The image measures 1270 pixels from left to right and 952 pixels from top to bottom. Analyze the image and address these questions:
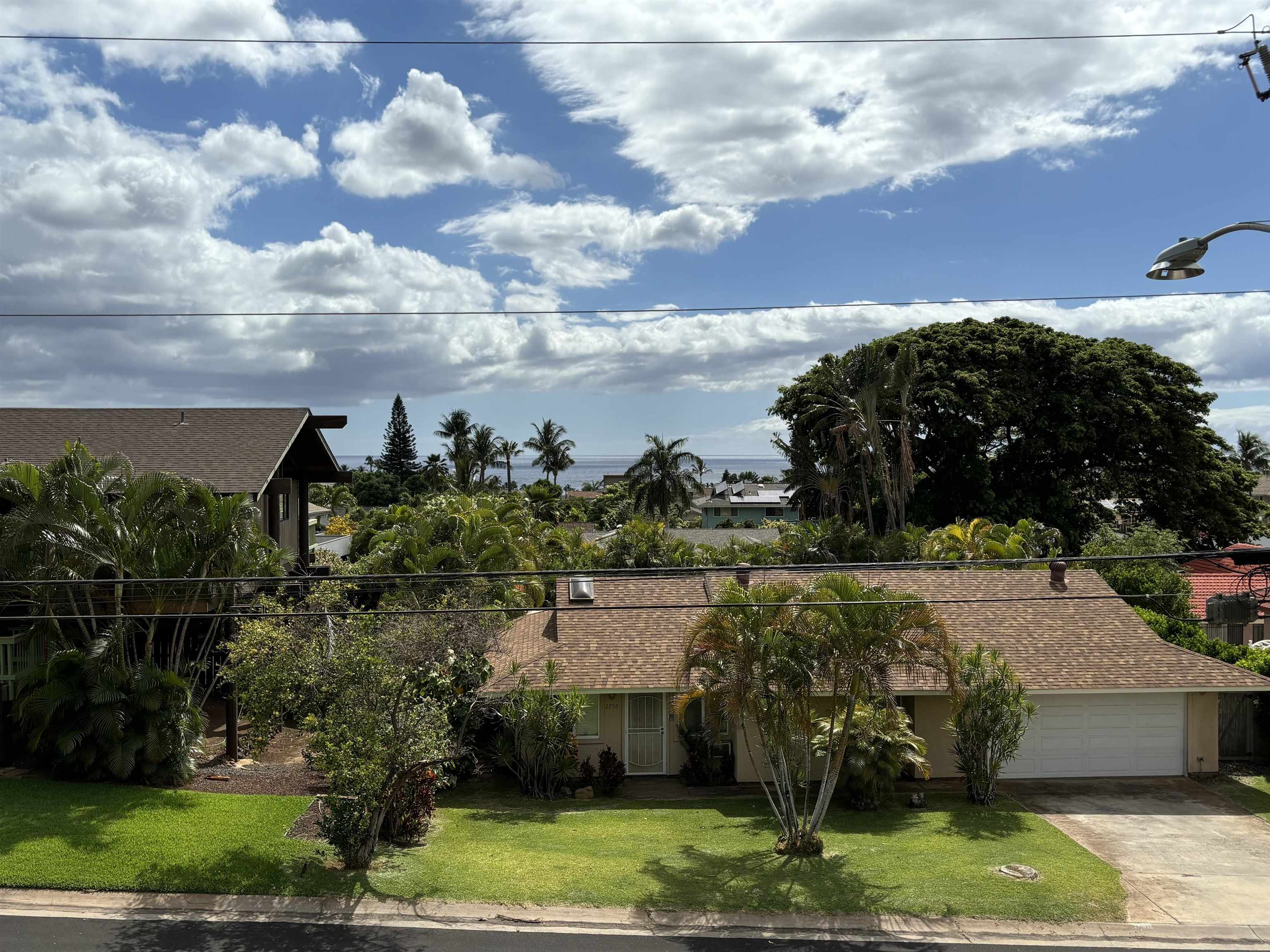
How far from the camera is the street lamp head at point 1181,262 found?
36.9 feet

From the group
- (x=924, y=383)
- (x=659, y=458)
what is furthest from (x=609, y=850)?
(x=659, y=458)

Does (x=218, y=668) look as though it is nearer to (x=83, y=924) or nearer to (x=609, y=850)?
(x=83, y=924)

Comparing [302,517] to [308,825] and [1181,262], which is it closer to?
[308,825]

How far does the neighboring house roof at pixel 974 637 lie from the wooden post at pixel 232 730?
17.9 ft

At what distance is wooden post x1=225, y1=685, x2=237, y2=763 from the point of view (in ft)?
67.2

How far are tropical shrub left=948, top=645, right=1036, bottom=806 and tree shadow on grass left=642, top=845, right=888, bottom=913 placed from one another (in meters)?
4.67

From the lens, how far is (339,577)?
13164mm

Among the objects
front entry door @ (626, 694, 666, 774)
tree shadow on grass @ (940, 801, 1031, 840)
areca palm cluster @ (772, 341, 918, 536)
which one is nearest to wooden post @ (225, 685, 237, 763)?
front entry door @ (626, 694, 666, 774)

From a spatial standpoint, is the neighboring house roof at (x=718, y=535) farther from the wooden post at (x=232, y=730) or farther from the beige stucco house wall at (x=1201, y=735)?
the wooden post at (x=232, y=730)

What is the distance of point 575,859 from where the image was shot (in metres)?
16.0

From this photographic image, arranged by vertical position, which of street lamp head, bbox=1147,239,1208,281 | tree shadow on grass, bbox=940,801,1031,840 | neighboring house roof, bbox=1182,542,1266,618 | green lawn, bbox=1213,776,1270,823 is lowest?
green lawn, bbox=1213,776,1270,823

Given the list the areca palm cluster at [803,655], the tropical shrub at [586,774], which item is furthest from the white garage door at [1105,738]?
the tropical shrub at [586,774]

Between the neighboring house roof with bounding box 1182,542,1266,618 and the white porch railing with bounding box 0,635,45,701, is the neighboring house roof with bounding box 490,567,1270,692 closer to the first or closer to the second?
the neighboring house roof with bounding box 1182,542,1266,618

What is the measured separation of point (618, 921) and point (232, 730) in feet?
35.8
